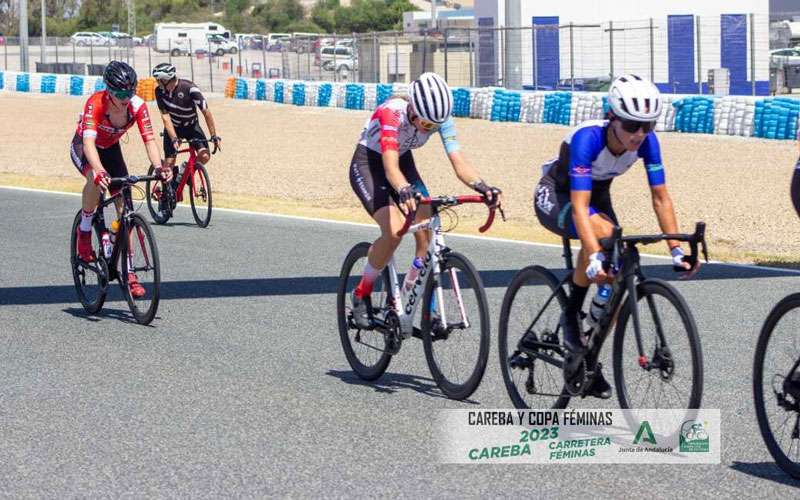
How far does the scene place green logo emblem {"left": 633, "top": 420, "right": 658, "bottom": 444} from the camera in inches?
239

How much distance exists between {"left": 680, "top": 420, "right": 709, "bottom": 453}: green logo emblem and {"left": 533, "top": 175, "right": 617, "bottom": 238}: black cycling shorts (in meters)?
1.08

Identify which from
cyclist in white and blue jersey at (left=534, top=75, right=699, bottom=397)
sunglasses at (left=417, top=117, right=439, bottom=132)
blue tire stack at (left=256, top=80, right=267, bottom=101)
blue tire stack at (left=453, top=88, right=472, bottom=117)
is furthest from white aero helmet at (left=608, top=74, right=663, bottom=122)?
blue tire stack at (left=256, top=80, right=267, bottom=101)

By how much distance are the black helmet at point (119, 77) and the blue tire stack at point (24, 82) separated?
5021 centimetres

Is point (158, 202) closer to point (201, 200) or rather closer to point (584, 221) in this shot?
point (201, 200)

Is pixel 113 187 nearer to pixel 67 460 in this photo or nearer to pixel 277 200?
pixel 67 460

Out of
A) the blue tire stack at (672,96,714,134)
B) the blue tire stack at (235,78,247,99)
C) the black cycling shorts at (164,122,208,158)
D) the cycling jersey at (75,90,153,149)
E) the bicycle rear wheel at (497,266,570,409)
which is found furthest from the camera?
the blue tire stack at (235,78,247,99)

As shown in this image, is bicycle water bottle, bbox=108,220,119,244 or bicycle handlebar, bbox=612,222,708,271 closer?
bicycle handlebar, bbox=612,222,708,271

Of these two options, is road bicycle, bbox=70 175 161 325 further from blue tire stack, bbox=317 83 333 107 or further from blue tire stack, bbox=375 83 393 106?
blue tire stack, bbox=317 83 333 107

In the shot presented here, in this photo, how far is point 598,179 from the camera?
6484mm

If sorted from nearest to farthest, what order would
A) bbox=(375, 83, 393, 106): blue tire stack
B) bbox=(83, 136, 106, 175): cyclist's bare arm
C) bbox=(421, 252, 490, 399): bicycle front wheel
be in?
bbox=(421, 252, 490, 399): bicycle front wheel
bbox=(83, 136, 106, 175): cyclist's bare arm
bbox=(375, 83, 393, 106): blue tire stack

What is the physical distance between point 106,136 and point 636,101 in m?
5.63

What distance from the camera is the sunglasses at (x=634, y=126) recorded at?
5.97 metres

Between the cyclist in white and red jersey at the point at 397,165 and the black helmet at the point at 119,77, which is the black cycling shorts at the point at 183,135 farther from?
the cyclist in white and red jersey at the point at 397,165

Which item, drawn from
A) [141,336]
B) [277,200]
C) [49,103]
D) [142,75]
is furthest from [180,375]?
[142,75]
